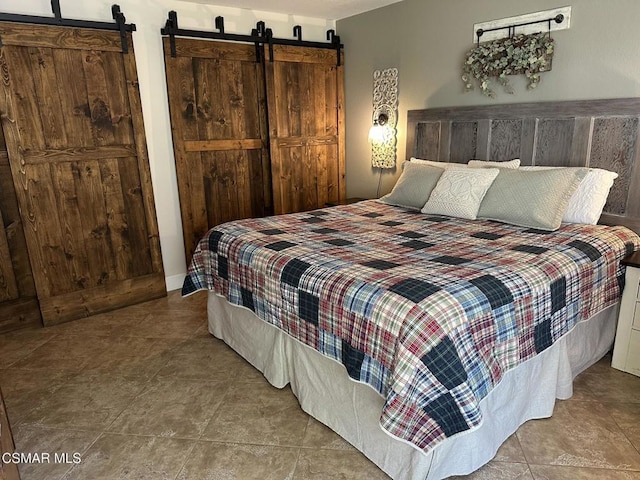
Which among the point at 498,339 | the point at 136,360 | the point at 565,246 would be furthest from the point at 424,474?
the point at 136,360

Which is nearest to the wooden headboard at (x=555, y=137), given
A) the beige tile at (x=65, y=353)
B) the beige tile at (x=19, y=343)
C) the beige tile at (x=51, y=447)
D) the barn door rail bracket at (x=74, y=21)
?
the barn door rail bracket at (x=74, y=21)

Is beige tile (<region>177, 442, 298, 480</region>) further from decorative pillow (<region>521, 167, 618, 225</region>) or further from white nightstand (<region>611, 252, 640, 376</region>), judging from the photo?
decorative pillow (<region>521, 167, 618, 225</region>)

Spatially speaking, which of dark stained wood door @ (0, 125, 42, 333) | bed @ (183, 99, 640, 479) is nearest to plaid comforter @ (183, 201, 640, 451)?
bed @ (183, 99, 640, 479)

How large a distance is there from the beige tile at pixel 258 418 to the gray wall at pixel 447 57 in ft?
8.08

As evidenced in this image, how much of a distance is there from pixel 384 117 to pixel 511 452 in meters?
2.98

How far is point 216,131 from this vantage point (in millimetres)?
3789

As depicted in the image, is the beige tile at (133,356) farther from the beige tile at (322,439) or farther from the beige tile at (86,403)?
the beige tile at (322,439)

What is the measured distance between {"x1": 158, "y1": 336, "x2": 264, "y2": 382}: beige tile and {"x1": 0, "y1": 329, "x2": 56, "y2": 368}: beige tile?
0.97 meters

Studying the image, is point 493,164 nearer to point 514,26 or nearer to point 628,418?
point 514,26

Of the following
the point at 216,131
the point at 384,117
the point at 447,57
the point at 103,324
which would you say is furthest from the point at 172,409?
the point at 447,57

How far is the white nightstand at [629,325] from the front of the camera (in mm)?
2291

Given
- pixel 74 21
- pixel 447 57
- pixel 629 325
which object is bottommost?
Result: pixel 629 325

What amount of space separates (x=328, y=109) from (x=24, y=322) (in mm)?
3127

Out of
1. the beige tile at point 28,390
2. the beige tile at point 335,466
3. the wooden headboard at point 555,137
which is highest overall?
the wooden headboard at point 555,137
